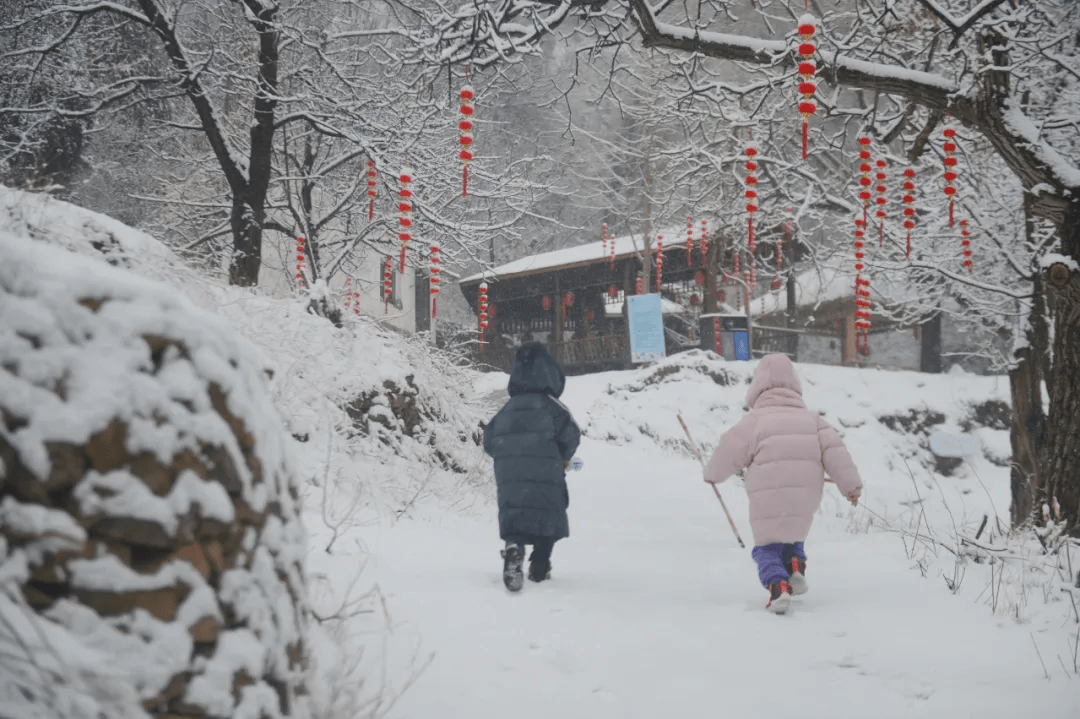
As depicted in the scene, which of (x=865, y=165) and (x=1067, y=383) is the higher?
(x=865, y=165)

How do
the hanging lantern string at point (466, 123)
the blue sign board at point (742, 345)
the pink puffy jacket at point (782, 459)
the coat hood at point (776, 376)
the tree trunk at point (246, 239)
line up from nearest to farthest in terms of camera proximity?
the pink puffy jacket at point (782, 459)
the coat hood at point (776, 376)
the hanging lantern string at point (466, 123)
the tree trunk at point (246, 239)
the blue sign board at point (742, 345)

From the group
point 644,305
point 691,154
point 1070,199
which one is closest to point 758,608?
point 1070,199

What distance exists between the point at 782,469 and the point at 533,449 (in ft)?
5.14

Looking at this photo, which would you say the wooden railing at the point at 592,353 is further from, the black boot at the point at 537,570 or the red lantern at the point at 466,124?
the black boot at the point at 537,570

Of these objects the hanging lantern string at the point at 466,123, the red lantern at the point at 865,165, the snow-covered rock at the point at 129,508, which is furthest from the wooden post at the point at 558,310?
the snow-covered rock at the point at 129,508

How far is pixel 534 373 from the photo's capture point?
4.82 metres

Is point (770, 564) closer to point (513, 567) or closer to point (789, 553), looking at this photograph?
point (789, 553)

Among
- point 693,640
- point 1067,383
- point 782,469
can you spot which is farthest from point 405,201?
point 1067,383

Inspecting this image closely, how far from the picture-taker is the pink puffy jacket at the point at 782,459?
433 centimetres

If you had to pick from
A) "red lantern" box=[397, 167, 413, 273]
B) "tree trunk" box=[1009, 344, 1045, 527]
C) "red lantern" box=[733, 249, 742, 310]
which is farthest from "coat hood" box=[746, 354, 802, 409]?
"red lantern" box=[733, 249, 742, 310]

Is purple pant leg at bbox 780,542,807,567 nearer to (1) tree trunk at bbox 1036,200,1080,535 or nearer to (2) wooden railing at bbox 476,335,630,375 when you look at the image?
(1) tree trunk at bbox 1036,200,1080,535

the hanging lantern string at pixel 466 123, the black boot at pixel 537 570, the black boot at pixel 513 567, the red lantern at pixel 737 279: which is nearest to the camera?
the black boot at pixel 513 567

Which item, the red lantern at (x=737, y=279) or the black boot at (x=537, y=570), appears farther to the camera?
the red lantern at (x=737, y=279)

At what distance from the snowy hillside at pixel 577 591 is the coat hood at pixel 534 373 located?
49.4 inches
